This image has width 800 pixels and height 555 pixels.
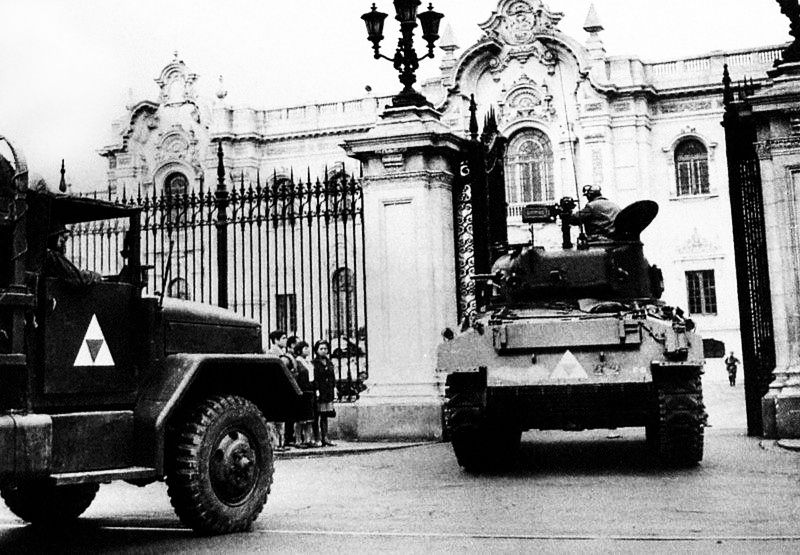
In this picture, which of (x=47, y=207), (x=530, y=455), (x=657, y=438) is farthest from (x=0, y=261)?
(x=530, y=455)

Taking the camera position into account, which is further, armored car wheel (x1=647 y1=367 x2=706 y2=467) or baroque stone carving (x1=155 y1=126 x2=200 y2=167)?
baroque stone carving (x1=155 y1=126 x2=200 y2=167)

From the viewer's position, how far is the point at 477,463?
10.5 meters

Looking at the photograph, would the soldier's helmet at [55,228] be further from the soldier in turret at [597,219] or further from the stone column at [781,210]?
the stone column at [781,210]

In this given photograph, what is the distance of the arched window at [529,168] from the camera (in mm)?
38594

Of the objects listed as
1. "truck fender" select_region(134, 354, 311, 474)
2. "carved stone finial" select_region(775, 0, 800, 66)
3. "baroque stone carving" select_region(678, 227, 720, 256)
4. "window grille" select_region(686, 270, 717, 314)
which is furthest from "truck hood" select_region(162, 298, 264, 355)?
"baroque stone carving" select_region(678, 227, 720, 256)

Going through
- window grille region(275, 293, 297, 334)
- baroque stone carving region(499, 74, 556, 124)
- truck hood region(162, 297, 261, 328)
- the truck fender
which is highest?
baroque stone carving region(499, 74, 556, 124)

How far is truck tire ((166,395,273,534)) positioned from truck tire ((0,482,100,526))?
1.29m

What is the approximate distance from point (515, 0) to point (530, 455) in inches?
1169

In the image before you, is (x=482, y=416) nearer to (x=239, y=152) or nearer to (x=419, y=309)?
(x=419, y=309)

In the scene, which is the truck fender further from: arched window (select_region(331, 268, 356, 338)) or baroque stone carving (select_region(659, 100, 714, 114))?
baroque stone carving (select_region(659, 100, 714, 114))

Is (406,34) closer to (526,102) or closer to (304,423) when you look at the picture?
(304,423)

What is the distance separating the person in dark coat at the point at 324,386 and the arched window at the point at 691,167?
2571 cm

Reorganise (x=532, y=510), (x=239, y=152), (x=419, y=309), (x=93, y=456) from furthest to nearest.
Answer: (x=239, y=152) < (x=419, y=309) < (x=532, y=510) < (x=93, y=456)

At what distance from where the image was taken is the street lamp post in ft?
45.2
